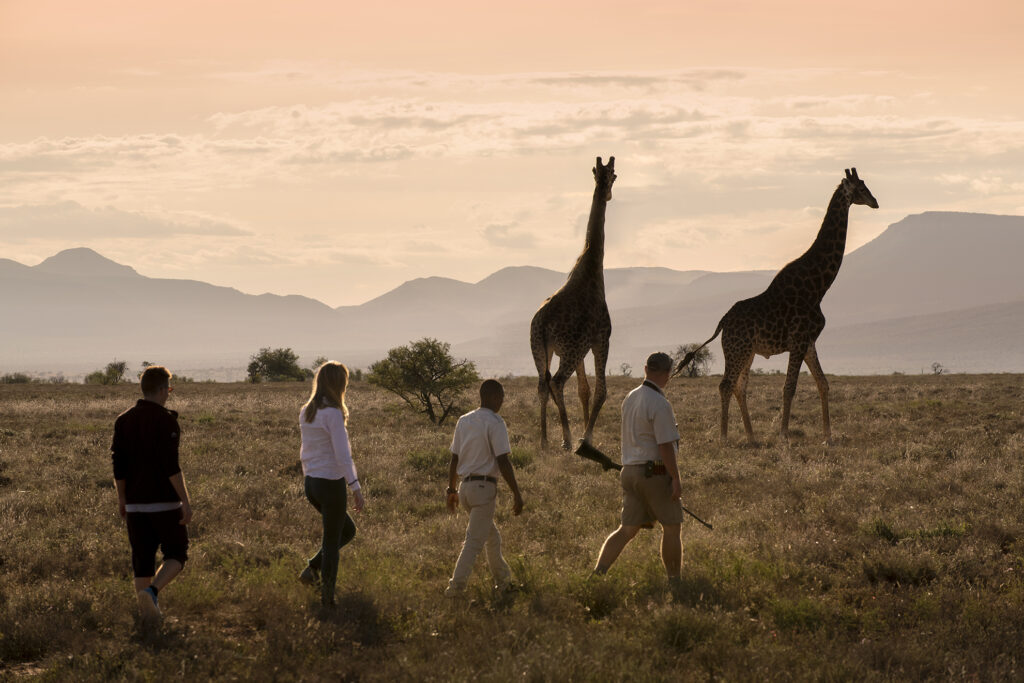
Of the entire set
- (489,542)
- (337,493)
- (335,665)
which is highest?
(337,493)

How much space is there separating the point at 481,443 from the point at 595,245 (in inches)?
440

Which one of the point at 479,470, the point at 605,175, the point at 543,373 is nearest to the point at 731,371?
the point at 543,373

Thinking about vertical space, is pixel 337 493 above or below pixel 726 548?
above

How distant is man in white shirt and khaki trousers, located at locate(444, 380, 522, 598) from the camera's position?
8.43 meters

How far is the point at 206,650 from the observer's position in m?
7.33

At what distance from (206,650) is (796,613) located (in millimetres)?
5035

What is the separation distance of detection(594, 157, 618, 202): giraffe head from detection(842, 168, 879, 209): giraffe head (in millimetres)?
5109

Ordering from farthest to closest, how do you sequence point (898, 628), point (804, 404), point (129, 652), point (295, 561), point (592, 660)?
point (804, 404) < point (295, 561) < point (898, 628) < point (129, 652) < point (592, 660)

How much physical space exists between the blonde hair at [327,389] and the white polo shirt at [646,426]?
2.66 m

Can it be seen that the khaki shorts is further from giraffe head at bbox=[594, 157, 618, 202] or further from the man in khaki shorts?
giraffe head at bbox=[594, 157, 618, 202]

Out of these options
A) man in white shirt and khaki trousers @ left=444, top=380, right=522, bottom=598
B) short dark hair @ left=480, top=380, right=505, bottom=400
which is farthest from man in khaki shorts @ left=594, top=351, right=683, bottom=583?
short dark hair @ left=480, top=380, right=505, bottom=400

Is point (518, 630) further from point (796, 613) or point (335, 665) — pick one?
point (796, 613)

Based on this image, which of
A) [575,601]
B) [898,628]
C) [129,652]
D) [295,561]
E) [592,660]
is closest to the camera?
[592,660]

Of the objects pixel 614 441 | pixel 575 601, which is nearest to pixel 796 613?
pixel 575 601
